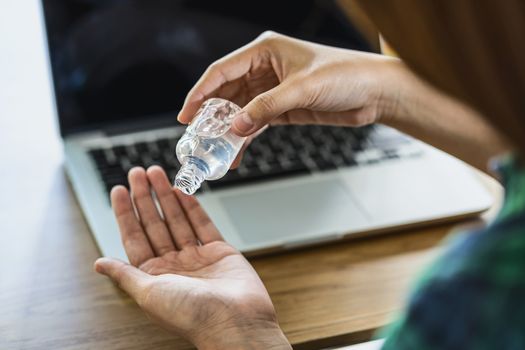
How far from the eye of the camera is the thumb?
0.89 meters

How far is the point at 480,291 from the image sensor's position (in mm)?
536

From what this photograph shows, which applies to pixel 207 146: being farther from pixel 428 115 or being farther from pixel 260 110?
pixel 428 115

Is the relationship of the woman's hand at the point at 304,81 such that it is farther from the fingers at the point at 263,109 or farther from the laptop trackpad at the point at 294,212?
the laptop trackpad at the point at 294,212

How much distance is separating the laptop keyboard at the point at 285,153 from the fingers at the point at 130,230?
0.11m

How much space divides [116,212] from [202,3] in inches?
14.6

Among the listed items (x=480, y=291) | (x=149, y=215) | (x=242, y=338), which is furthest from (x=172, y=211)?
(x=480, y=291)

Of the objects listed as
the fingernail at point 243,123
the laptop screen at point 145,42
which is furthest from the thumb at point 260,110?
the laptop screen at point 145,42

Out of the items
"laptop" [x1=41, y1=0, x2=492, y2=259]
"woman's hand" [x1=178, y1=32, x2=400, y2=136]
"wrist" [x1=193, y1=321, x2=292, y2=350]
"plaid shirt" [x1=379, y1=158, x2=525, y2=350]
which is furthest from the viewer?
"laptop" [x1=41, y1=0, x2=492, y2=259]

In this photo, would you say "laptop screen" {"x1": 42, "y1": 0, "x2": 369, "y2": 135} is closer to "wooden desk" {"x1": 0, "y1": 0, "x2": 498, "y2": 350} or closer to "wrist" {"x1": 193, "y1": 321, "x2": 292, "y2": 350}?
"wooden desk" {"x1": 0, "y1": 0, "x2": 498, "y2": 350}

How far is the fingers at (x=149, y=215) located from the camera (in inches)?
38.7

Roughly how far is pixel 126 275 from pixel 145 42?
16.7 inches

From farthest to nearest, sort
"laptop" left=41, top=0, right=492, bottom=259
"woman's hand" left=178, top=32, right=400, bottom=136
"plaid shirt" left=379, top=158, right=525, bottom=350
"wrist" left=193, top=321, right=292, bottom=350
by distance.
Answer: "laptop" left=41, top=0, right=492, bottom=259 → "woman's hand" left=178, top=32, right=400, bottom=136 → "wrist" left=193, top=321, right=292, bottom=350 → "plaid shirt" left=379, top=158, right=525, bottom=350

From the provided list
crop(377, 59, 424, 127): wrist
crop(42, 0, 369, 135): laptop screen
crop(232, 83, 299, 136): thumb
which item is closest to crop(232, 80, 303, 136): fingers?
crop(232, 83, 299, 136): thumb

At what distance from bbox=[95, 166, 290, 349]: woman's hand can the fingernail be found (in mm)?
164
